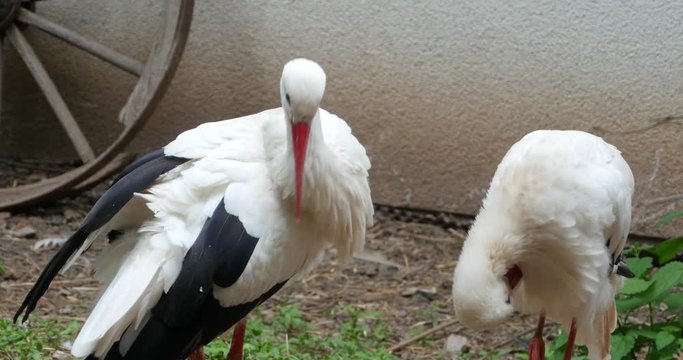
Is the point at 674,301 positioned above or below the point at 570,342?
above

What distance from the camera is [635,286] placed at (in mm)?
3707

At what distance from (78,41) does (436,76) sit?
179 centimetres

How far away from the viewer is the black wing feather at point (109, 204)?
10.6 ft

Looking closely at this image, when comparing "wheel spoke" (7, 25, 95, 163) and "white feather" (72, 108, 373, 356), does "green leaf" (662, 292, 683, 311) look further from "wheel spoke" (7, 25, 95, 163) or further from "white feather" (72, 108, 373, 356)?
"wheel spoke" (7, 25, 95, 163)

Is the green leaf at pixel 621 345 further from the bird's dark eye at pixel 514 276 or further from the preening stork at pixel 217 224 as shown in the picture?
the preening stork at pixel 217 224

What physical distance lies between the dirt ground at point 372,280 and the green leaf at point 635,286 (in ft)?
2.52

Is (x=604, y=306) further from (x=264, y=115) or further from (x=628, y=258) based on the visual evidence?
(x=264, y=115)

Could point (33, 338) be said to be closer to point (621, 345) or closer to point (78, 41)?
point (78, 41)

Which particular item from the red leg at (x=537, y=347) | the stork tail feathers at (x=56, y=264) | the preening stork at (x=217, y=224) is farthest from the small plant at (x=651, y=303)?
the stork tail feathers at (x=56, y=264)

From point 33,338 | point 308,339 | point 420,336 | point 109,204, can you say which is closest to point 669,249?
point 420,336

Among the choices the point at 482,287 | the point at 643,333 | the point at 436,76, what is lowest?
the point at 643,333

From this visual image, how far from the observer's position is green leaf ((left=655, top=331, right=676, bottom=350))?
3.59m

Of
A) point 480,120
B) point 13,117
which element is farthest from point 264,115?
point 13,117

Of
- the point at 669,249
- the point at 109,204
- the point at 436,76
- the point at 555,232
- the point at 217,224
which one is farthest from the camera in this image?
the point at 436,76
